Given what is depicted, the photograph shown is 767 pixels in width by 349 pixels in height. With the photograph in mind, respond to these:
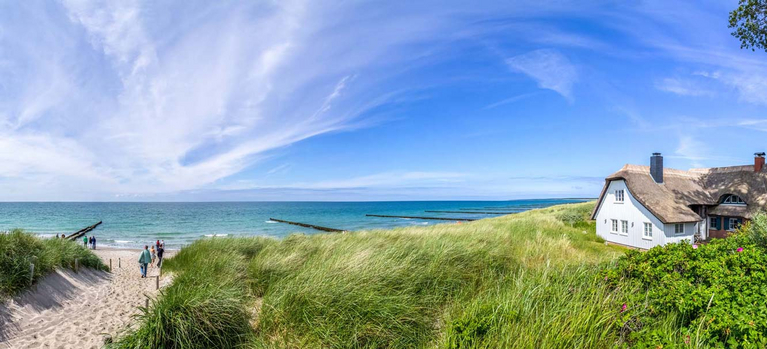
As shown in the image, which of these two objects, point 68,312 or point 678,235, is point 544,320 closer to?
point 68,312

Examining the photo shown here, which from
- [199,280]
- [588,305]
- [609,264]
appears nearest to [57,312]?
[199,280]

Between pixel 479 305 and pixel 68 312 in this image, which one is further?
pixel 68 312

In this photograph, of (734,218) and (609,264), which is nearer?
(609,264)

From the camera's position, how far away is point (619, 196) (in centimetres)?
2209

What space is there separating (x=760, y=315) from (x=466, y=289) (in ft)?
11.9

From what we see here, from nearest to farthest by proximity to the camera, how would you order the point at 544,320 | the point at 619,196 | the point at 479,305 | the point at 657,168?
1. the point at 544,320
2. the point at 479,305
3. the point at 619,196
4. the point at 657,168

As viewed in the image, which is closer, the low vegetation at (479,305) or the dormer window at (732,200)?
the low vegetation at (479,305)

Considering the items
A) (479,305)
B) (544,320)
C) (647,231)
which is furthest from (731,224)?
(479,305)

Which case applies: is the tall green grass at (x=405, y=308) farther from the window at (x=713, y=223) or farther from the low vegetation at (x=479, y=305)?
the window at (x=713, y=223)

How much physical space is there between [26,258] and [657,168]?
3107 centimetres

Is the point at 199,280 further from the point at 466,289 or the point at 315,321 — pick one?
the point at 466,289

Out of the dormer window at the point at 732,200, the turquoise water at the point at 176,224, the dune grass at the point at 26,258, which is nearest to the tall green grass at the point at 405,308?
the dune grass at the point at 26,258

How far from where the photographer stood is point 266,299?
6.02m

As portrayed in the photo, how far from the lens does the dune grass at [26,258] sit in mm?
8532
